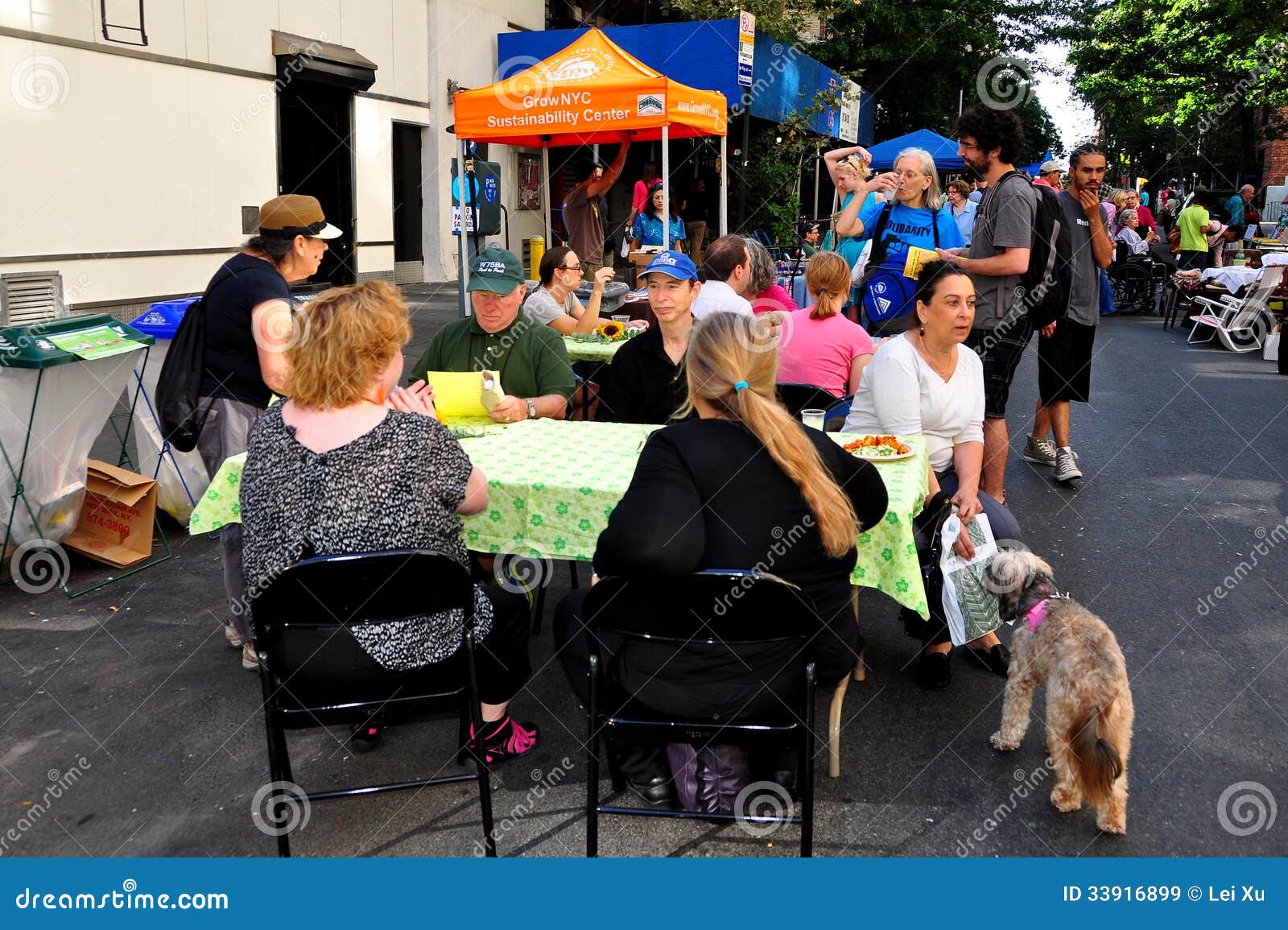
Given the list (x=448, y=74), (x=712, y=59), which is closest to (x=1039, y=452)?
(x=712, y=59)

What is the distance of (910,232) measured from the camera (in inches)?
244

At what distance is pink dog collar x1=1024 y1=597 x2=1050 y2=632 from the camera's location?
340 cm

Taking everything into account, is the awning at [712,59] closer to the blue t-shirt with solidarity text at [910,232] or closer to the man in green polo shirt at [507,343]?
the blue t-shirt with solidarity text at [910,232]

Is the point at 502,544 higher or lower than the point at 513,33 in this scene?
lower

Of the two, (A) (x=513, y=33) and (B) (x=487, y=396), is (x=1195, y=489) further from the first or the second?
(A) (x=513, y=33)

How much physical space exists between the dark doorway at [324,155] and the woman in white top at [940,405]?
11431 millimetres

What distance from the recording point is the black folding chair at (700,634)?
2.51 m

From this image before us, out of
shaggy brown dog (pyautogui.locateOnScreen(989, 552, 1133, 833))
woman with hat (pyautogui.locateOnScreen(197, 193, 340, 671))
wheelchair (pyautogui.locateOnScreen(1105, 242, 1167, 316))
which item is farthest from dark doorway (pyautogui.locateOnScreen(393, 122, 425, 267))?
shaggy brown dog (pyautogui.locateOnScreen(989, 552, 1133, 833))

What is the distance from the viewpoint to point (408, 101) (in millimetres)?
16750

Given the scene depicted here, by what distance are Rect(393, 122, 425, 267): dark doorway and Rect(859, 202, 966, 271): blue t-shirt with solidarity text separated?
40.4 ft

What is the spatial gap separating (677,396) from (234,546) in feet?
6.03

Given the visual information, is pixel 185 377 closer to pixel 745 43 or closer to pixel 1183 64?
pixel 745 43

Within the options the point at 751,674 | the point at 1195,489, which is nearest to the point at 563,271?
the point at 1195,489

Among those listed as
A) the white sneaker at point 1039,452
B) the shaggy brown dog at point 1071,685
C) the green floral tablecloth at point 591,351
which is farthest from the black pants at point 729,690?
the white sneaker at point 1039,452
